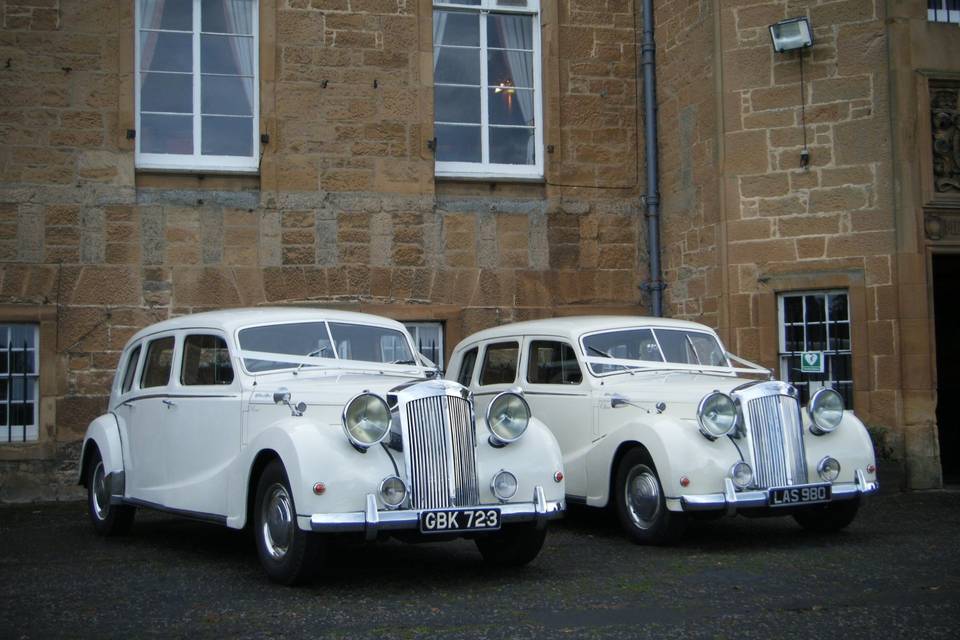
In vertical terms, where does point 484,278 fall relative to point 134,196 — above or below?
below

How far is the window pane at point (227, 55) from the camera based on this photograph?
13.5m

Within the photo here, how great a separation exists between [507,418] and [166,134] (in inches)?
290

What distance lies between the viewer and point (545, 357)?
33.5ft

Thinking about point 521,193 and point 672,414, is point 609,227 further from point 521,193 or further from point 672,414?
point 672,414

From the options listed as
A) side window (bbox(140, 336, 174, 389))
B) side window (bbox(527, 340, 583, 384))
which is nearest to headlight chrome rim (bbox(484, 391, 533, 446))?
side window (bbox(527, 340, 583, 384))

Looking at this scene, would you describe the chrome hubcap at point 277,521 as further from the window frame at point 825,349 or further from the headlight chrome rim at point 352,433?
the window frame at point 825,349

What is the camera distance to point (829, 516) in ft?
30.3

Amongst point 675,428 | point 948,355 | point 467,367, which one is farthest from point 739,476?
point 948,355

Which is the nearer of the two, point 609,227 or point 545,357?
point 545,357

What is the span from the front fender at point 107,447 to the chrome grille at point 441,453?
3191mm

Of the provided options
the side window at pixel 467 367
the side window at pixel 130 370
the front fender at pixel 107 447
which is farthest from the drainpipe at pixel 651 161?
the front fender at pixel 107 447

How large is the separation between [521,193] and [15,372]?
5.89 metres

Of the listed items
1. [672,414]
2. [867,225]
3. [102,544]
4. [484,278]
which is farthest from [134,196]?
[867,225]

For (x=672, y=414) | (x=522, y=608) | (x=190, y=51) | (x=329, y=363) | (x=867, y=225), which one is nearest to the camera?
(x=522, y=608)
